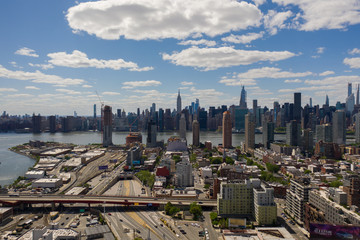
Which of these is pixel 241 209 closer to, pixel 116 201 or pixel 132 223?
pixel 132 223

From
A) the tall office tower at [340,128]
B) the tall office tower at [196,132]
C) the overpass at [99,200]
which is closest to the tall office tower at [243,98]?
the tall office tower at [340,128]

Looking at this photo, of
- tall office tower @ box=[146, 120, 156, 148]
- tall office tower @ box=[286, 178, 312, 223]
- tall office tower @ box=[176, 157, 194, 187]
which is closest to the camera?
tall office tower @ box=[286, 178, 312, 223]

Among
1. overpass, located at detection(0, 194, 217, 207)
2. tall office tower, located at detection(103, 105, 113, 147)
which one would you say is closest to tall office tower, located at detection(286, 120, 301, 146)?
tall office tower, located at detection(103, 105, 113, 147)

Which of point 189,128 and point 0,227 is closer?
point 0,227

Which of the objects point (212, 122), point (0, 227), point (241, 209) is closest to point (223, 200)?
point (241, 209)

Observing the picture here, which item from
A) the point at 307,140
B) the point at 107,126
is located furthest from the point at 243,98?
the point at 107,126

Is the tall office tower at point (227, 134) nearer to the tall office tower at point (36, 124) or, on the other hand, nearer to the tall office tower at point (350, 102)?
the tall office tower at point (36, 124)

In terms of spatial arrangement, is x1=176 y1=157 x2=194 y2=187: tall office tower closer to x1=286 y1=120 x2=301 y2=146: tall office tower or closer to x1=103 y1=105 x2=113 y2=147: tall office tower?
x1=286 y1=120 x2=301 y2=146: tall office tower

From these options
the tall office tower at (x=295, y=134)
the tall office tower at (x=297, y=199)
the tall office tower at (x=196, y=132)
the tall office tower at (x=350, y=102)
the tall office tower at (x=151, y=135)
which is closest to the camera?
the tall office tower at (x=297, y=199)
